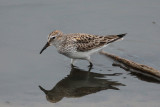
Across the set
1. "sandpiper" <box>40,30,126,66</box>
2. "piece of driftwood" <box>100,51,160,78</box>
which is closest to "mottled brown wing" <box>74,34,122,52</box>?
"sandpiper" <box>40,30,126,66</box>

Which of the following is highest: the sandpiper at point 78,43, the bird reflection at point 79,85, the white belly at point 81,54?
the sandpiper at point 78,43

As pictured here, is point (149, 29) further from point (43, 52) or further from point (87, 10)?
point (43, 52)

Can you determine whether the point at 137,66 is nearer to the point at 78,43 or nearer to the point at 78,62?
the point at 78,43

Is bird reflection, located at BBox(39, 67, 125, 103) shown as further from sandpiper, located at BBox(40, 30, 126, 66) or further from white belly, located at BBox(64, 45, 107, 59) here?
sandpiper, located at BBox(40, 30, 126, 66)

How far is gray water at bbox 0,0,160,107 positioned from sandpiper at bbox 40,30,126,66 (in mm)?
370

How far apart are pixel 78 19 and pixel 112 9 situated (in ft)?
4.92

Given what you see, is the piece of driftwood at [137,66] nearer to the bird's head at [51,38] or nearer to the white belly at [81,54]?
the white belly at [81,54]

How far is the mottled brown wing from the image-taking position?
1304cm

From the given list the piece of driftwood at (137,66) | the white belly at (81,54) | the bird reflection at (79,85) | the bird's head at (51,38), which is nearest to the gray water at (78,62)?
the bird reflection at (79,85)

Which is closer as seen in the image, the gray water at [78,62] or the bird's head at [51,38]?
the gray water at [78,62]

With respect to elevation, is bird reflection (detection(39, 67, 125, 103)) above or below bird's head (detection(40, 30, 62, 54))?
below

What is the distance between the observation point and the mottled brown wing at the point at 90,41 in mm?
13039

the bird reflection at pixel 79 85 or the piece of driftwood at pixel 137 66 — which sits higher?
the piece of driftwood at pixel 137 66

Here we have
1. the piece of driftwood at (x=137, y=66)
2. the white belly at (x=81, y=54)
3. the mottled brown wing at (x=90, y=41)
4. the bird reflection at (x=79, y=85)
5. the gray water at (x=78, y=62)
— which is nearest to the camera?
the gray water at (x=78, y=62)
